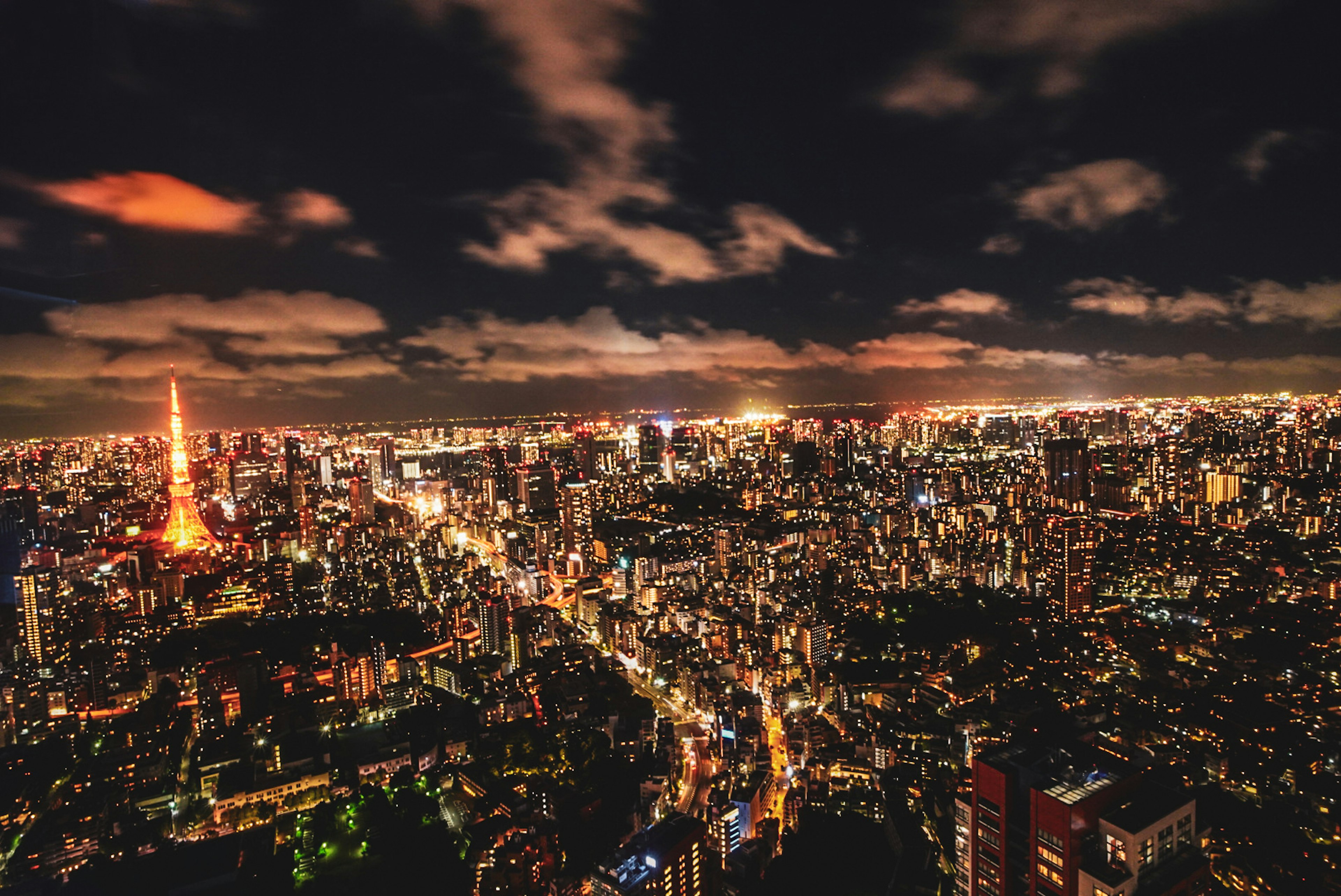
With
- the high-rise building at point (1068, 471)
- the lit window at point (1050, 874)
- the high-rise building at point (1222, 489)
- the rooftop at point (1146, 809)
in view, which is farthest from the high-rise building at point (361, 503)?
the high-rise building at point (1222, 489)

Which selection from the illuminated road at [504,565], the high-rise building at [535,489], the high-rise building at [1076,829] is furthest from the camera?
the high-rise building at [535,489]

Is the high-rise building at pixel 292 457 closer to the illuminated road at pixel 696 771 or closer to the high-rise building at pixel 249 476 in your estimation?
the high-rise building at pixel 249 476

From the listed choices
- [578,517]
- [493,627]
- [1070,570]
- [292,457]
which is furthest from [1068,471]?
[292,457]

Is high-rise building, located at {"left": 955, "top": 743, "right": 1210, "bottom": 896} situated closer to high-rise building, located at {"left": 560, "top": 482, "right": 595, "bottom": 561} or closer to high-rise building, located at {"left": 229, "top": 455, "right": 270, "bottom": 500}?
high-rise building, located at {"left": 229, "top": 455, "right": 270, "bottom": 500}

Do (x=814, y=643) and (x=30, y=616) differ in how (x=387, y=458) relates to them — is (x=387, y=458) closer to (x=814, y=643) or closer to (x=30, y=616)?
(x=30, y=616)

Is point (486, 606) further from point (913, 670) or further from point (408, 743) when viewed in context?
point (913, 670)

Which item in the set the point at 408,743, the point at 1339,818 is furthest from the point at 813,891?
the point at 408,743
